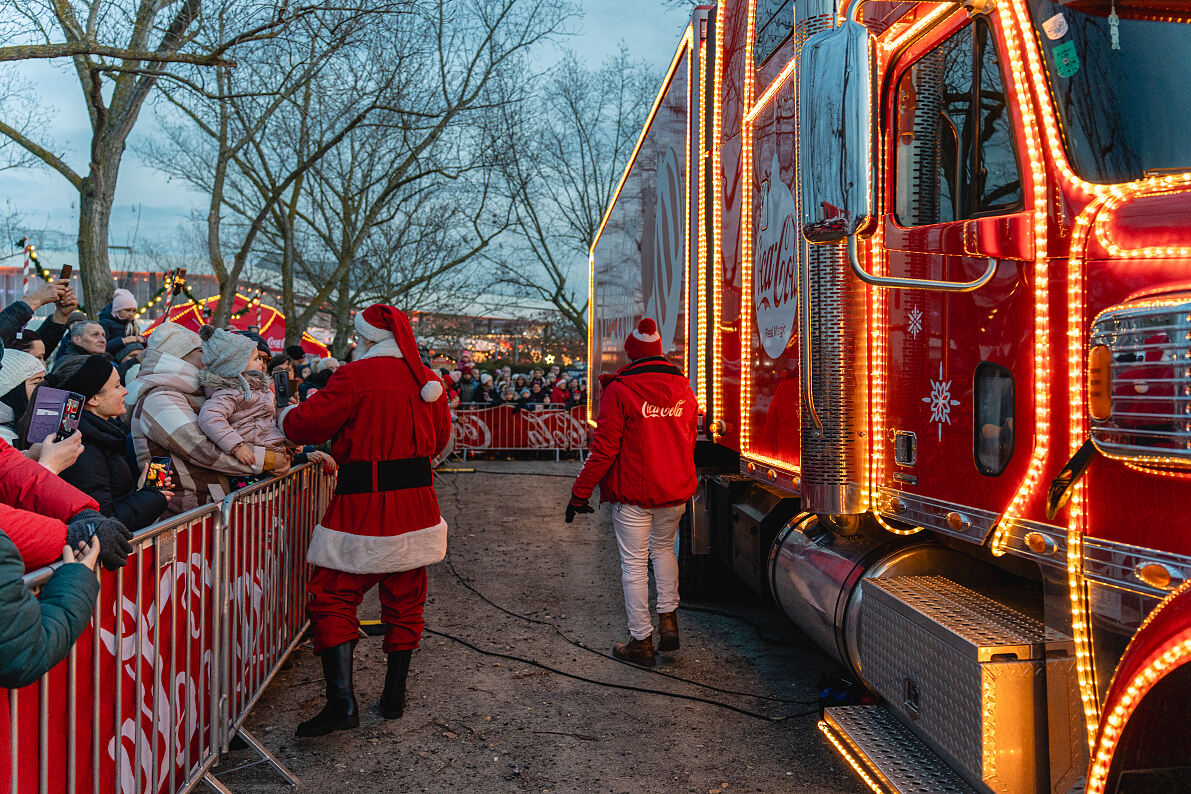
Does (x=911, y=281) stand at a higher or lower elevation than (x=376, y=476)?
higher

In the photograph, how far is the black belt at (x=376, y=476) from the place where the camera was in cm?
448

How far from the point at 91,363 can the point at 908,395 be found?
3.44 m

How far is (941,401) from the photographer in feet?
9.55

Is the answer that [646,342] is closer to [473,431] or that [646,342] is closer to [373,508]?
[373,508]

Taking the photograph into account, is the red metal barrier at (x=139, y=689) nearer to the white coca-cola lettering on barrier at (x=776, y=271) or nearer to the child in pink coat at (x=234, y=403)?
the child in pink coat at (x=234, y=403)

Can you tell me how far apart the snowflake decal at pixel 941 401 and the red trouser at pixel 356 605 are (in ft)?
9.13

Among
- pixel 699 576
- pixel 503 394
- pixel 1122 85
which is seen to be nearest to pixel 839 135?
pixel 1122 85

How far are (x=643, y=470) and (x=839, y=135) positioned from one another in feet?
10.5

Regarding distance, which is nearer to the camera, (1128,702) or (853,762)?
(1128,702)

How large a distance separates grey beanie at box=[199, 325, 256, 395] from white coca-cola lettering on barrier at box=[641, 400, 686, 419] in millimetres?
2283

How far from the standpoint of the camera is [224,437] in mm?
4559

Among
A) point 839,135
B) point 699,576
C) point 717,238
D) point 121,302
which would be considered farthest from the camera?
point 121,302

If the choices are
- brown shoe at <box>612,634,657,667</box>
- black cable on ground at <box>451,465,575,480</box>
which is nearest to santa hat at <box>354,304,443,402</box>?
brown shoe at <box>612,634,657,667</box>

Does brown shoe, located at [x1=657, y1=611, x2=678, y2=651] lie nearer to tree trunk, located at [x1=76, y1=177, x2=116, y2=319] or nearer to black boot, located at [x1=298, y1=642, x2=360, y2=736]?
black boot, located at [x1=298, y1=642, x2=360, y2=736]
